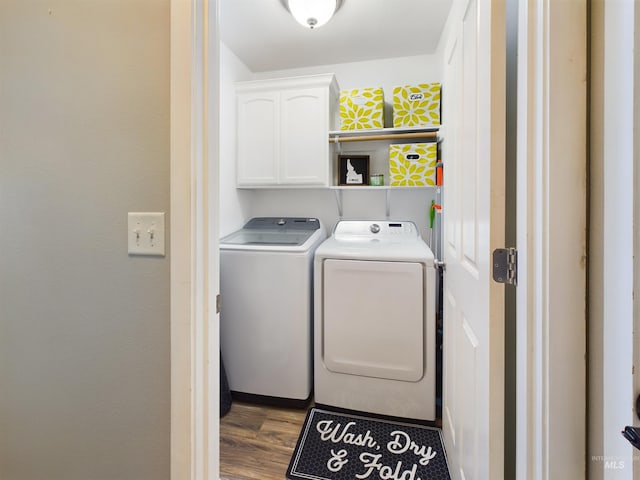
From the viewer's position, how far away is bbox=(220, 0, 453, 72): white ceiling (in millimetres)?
1854

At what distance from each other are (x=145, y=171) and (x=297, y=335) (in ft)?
4.50

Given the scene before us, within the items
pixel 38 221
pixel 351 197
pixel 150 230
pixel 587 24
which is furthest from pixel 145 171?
pixel 351 197

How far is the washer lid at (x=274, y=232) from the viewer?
6.95 ft

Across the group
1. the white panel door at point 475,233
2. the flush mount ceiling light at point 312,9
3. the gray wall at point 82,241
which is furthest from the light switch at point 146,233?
the flush mount ceiling light at point 312,9

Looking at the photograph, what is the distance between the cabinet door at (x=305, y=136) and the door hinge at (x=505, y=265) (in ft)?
5.64

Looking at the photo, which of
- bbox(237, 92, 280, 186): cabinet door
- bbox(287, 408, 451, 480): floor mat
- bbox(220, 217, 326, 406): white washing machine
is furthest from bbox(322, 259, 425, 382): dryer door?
bbox(237, 92, 280, 186): cabinet door

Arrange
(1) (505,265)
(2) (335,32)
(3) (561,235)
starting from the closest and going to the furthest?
1. (3) (561,235)
2. (1) (505,265)
3. (2) (335,32)

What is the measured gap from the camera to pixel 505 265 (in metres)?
0.71

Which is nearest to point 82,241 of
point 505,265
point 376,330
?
point 505,265

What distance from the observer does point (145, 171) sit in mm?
825

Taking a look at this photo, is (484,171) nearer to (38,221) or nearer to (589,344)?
(589,344)

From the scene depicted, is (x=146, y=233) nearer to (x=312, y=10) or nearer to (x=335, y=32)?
(x=312, y=10)

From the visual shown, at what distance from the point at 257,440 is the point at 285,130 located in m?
2.06

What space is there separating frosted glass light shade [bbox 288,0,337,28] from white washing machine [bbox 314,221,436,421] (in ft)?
4.38
